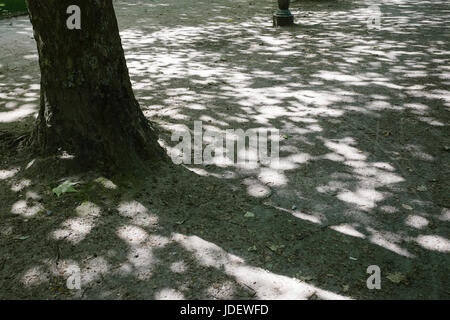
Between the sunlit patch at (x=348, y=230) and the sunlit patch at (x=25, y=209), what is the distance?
2.74 meters

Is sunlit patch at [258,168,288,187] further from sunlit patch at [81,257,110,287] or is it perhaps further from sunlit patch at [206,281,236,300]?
sunlit patch at [81,257,110,287]

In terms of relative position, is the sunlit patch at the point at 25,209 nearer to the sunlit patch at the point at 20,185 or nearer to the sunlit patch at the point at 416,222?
the sunlit patch at the point at 20,185

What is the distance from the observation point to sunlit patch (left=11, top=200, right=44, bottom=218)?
A: 13.0 feet

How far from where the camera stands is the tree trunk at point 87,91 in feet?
12.7

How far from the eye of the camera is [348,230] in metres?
3.72

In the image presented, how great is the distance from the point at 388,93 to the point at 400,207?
3.05 meters

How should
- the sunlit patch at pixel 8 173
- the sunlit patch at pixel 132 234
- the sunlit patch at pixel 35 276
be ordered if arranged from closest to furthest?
the sunlit patch at pixel 35 276
the sunlit patch at pixel 132 234
the sunlit patch at pixel 8 173

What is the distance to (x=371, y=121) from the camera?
18.5 feet

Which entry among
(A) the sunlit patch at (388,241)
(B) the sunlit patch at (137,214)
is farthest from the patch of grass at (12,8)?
(A) the sunlit patch at (388,241)

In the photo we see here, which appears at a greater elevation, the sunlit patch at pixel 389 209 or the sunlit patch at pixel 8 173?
the sunlit patch at pixel 8 173

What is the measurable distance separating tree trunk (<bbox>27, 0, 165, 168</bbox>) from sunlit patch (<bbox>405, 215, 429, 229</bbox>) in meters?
2.60

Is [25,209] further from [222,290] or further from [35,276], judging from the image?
[222,290]

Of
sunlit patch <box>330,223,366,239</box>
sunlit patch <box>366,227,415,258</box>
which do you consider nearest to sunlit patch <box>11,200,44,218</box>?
sunlit patch <box>330,223,366,239</box>

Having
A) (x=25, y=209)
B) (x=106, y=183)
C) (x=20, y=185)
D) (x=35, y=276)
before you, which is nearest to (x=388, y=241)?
(x=106, y=183)
